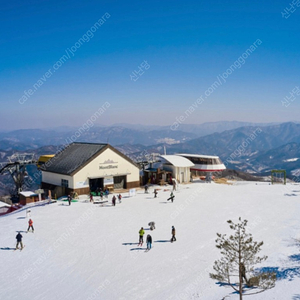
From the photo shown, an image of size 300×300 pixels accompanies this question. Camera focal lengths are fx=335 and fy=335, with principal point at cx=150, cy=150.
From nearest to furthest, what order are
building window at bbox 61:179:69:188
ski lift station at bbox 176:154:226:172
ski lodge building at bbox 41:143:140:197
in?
ski lodge building at bbox 41:143:140:197 → building window at bbox 61:179:69:188 → ski lift station at bbox 176:154:226:172

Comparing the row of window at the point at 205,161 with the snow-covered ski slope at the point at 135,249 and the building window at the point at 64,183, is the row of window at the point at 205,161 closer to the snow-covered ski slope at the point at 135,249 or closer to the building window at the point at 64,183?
the snow-covered ski slope at the point at 135,249

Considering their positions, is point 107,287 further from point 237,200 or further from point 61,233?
point 237,200

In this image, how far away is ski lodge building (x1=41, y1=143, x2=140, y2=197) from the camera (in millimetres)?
42125

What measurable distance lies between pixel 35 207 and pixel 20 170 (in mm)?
15761

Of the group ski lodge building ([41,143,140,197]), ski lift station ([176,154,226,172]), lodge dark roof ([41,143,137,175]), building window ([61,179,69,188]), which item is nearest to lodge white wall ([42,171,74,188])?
ski lodge building ([41,143,140,197])

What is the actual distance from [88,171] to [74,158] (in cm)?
376

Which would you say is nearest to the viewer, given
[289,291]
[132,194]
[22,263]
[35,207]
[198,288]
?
[289,291]

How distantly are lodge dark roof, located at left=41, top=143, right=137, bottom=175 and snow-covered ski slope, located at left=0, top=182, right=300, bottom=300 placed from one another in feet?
18.7

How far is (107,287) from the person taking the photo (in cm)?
1888

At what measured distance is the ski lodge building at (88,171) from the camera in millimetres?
42125

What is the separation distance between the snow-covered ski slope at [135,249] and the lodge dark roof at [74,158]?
18.7 feet

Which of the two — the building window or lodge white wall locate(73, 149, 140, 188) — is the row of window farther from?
the building window

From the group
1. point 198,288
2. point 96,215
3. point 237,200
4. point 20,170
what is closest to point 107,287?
point 198,288

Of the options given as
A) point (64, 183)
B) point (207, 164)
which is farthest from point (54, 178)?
point (207, 164)
